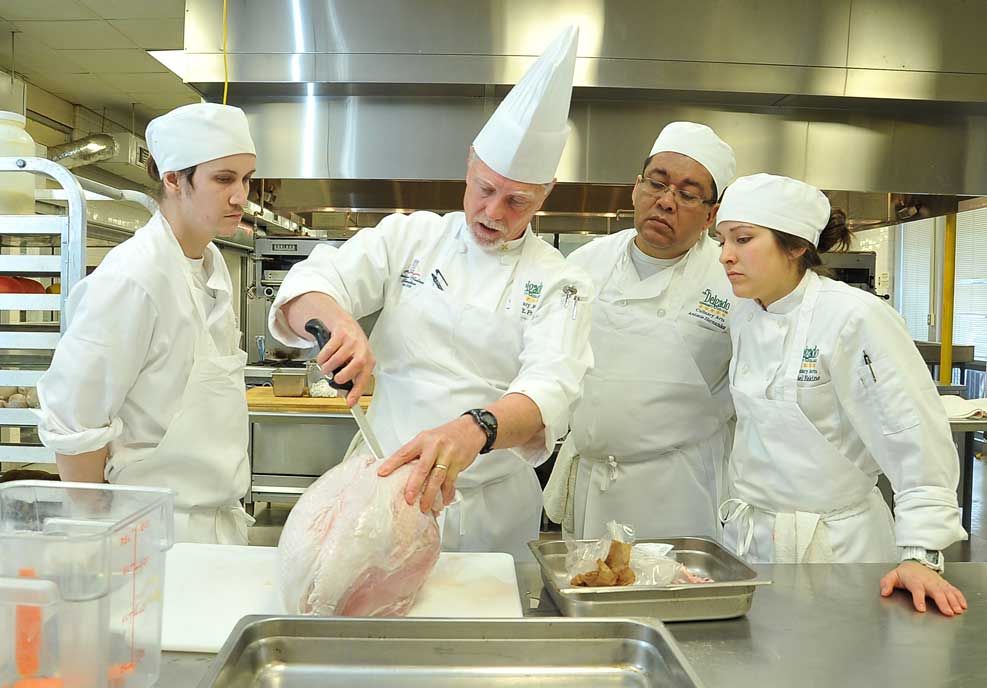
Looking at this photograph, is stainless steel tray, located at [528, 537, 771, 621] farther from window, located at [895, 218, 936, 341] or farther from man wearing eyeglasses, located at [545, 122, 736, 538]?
window, located at [895, 218, 936, 341]

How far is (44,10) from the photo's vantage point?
4.72 m

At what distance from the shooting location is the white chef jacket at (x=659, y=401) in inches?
82.1

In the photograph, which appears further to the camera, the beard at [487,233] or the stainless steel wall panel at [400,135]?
the stainless steel wall panel at [400,135]

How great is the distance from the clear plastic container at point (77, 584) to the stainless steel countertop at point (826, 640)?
133mm

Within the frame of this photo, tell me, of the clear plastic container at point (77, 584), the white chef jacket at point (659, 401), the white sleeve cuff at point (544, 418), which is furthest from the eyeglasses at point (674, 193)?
the clear plastic container at point (77, 584)

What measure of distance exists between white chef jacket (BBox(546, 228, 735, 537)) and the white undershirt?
0.02m

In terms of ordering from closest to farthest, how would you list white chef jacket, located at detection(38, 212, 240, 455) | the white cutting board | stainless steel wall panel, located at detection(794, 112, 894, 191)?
the white cutting board, white chef jacket, located at detection(38, 212, 240, 455), stainless steel wall panel, located at detection(794, 112, 894, 191)

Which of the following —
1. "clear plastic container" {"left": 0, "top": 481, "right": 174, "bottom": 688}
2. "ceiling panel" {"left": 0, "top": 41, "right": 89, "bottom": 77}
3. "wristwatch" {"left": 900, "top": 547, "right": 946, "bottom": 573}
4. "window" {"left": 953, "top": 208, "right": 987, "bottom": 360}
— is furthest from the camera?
"window" {"left": 953, "top": 208, "right": 987, "bottom": 360}

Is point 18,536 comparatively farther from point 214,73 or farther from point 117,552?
point 214,73

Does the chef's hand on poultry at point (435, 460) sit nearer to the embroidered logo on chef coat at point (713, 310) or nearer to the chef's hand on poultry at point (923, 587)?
the chef's hand on poultry at point (923, 587)

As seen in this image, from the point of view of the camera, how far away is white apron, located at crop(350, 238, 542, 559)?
1.67 m

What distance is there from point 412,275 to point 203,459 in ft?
1.93

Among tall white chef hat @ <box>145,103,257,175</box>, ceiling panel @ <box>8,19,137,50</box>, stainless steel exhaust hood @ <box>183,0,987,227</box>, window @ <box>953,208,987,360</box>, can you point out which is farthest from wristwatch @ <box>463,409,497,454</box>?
window @ <box>953,208,987,360</box>

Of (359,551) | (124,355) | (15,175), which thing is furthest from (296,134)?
(359,551)
